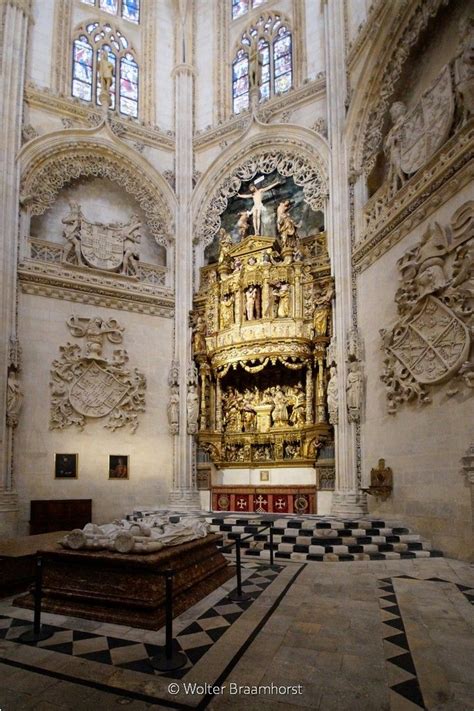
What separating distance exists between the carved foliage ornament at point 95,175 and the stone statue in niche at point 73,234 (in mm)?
627

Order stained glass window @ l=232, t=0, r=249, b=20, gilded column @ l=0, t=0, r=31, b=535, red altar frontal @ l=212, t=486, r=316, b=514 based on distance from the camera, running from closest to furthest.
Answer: gilded column @ l=0, t=0, r=31, b=535, red altar frontal @ l=212, t=486, r=316, b=514, stained glass window @ l=232, t=0, r=249, b=20

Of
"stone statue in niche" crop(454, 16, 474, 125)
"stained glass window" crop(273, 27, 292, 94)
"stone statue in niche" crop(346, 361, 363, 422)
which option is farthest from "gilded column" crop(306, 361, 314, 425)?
"stained glass window" crop(273, 27, 292, 94)

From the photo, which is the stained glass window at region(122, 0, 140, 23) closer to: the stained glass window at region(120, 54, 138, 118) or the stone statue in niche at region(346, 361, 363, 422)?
the stained glass window at region(120, 54, 138, 118)

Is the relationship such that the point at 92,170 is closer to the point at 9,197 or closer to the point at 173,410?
the point at 9,197

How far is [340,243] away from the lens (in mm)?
12805

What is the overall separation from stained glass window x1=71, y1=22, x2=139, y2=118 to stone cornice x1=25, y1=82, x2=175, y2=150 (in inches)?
26.2

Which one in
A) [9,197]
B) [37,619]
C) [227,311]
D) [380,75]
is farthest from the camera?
[227,311]

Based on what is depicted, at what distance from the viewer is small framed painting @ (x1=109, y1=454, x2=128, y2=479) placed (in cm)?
1352

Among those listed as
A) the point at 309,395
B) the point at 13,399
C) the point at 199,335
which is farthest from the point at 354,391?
the point at 13,399

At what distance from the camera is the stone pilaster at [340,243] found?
11.5 m

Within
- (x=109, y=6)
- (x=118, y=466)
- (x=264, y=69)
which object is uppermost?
(x=109, y=6)

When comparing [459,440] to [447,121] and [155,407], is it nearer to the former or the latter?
[447,121]

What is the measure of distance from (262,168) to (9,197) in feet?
23.1

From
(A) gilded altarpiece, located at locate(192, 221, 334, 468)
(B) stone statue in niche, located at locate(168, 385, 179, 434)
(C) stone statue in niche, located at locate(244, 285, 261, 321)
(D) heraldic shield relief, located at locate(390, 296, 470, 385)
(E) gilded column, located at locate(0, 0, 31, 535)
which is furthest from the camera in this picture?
(B) stone statue in niche, located at locate(168, 385, 179, 434)
